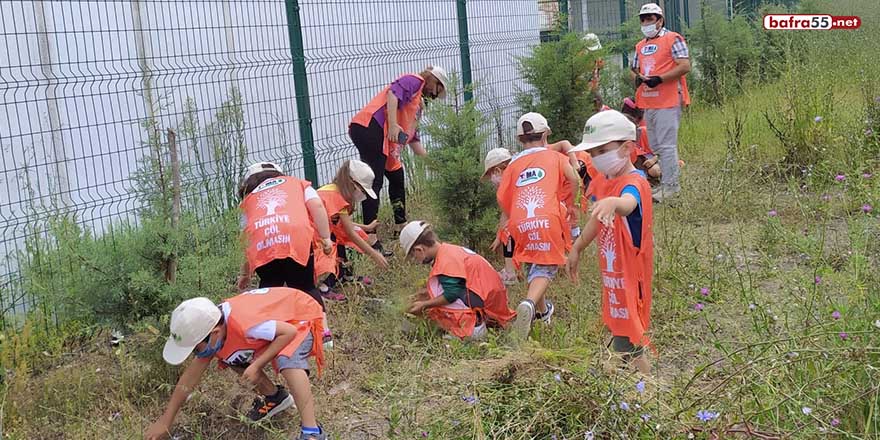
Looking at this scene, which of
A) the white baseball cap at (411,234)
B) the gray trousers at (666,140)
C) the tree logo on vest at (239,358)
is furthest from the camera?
the gray trousers at (666,140)

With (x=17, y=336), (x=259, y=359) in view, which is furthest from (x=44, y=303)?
(x=259, y=359)

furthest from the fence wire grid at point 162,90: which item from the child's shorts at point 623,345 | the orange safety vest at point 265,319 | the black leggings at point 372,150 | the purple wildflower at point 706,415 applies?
the purple wildflower at point 706,415

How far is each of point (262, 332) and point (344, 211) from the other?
197cm

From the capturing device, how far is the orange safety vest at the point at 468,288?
4.71 m

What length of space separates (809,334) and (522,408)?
1054 millimetres

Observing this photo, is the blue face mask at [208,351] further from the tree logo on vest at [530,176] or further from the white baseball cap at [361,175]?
the tree logo on vest at [530,176]

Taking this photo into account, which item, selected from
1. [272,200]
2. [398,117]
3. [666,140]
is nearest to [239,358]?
[272,200]

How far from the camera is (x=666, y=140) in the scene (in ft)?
25.0

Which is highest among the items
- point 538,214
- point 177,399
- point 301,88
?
point 301,88

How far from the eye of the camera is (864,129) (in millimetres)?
6898

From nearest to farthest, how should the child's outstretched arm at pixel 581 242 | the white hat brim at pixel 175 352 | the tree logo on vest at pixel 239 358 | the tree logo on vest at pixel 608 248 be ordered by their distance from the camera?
1. the white hat brim at pixel 175 352
2. the tree logo on vest at pixel 239 358
3. the child's outstretched arm at pixel 581 242
4. the tree logo on vest at pixel 608 248

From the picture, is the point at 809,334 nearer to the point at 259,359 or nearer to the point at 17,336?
the point at 259,359

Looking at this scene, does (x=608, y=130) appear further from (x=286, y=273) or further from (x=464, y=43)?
(x=464, y=43)

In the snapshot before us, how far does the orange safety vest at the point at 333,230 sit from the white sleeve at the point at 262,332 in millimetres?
1475
